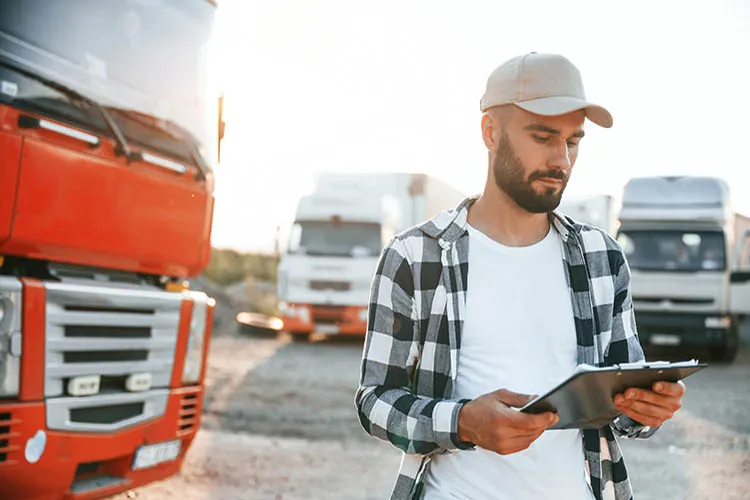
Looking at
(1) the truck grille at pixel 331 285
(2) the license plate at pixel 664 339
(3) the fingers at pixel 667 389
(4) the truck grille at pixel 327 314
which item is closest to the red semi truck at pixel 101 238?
(3) the fingers at pixel 667 389

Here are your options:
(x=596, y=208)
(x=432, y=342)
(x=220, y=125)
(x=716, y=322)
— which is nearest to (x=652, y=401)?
(x=432, y=342)

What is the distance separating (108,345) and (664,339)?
11.6 meters

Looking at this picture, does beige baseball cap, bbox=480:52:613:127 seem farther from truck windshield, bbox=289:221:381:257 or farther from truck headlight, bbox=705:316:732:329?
truck windshield, bbox=289:221:381:257

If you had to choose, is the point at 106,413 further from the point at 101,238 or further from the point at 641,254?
the point at 641,254

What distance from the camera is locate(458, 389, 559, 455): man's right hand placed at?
1.71m

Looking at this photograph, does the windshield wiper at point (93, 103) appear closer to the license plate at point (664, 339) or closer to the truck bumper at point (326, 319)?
the truck bumper at point (326, 319)

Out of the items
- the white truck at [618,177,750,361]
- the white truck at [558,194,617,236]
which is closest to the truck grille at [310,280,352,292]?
the white truck at [558,194,617,236]

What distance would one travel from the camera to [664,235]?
13.9 m

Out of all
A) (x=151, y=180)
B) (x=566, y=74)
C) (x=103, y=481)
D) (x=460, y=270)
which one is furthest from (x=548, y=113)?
(x=103, y=481)

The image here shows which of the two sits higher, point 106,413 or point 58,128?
point 58,128

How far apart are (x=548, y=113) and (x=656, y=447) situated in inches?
246

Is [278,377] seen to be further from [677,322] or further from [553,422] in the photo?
[553,422]

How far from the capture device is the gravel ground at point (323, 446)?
19.0 ft

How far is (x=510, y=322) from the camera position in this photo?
2.04 m
